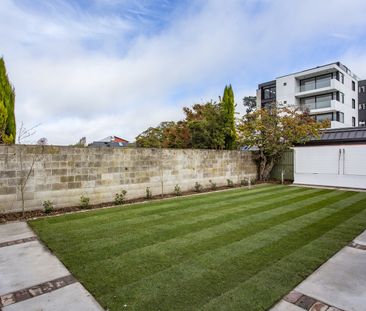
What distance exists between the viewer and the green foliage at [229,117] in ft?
45.5

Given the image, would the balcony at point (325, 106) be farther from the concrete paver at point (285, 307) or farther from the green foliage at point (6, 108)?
the concrete paver at point (285, 307)

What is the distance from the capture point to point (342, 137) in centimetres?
1409

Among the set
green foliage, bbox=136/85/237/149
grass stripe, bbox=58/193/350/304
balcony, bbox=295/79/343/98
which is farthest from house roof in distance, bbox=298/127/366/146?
balcony, bbox=295/79/343/98

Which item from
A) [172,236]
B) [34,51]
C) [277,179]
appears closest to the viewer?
[172,236]

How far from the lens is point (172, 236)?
4.38m

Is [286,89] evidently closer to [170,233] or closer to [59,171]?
[59,171]

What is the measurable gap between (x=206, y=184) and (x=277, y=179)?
5.08 metres

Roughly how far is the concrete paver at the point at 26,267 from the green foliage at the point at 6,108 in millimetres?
4041

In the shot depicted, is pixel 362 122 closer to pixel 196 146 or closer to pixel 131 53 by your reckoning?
pixel 196 146

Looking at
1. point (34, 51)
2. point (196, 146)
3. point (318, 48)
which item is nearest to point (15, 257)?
point (34, 51)

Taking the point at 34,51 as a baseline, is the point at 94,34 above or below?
above

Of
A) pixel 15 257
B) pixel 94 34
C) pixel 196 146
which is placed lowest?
pixel 15 257

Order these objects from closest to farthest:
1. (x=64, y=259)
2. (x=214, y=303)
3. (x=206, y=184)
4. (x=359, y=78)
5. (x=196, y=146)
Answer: (x=214, y=303) < (x=64, y=259) < (x=206, y=184) < (x=196, y=146) < (x=359, y=78)

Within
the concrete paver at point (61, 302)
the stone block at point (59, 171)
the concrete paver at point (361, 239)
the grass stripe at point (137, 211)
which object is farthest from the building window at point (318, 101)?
the concrete paver at point (61, 302)
